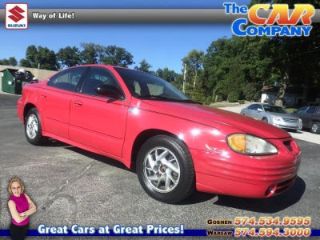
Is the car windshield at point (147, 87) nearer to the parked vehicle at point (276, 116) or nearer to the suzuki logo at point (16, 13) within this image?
the parked vehicle at point (276, 116)

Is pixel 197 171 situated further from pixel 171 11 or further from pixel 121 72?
pixel 171 11

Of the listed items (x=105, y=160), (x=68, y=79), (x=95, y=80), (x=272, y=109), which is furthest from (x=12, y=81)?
(x=95, y=80)

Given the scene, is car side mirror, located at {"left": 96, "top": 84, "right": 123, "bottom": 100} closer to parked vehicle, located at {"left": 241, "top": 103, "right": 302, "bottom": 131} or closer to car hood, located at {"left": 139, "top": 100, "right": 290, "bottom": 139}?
car hood, located at {"left": 139, "top": 100, "right": 290, "bottom": 139}

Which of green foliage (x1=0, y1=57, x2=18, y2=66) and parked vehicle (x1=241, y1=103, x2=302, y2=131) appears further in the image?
green foliage (x1=0, y1=57, x2=18, y2=66)

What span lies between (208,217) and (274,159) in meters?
0.89

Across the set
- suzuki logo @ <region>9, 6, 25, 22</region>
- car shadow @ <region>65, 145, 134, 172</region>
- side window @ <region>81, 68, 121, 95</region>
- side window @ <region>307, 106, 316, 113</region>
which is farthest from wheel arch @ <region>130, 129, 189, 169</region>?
side window @ <region>307, 106, 316, 113</region>

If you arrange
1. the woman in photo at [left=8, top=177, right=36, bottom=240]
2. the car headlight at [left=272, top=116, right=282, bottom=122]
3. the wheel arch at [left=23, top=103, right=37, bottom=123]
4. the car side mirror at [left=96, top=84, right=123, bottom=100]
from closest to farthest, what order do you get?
the woman in photo at [left=8, top=177, right=36, bottom=240]
the car side mirror at [left=96, top=84, right=123, bottom=100]
the wheel arch at [left=23, top=103, right=37, bottom=123]
the car headlight at [left=272, top=116, right=282, bottom=122]

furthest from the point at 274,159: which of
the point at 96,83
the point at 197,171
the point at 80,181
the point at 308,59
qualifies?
the point at 308,59

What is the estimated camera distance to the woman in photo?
3047 mm

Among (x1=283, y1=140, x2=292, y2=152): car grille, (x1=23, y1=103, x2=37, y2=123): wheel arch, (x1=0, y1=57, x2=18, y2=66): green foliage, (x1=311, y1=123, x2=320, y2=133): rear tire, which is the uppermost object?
(x1=283, y1=140, x2=292, y2=152): car grille

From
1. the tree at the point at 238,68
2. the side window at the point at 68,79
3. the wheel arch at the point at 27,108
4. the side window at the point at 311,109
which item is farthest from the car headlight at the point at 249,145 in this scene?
the tree at the point at 238,68

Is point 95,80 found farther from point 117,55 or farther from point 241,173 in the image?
point 117,55

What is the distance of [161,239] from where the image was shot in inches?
125

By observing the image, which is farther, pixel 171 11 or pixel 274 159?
pixel 171 11
